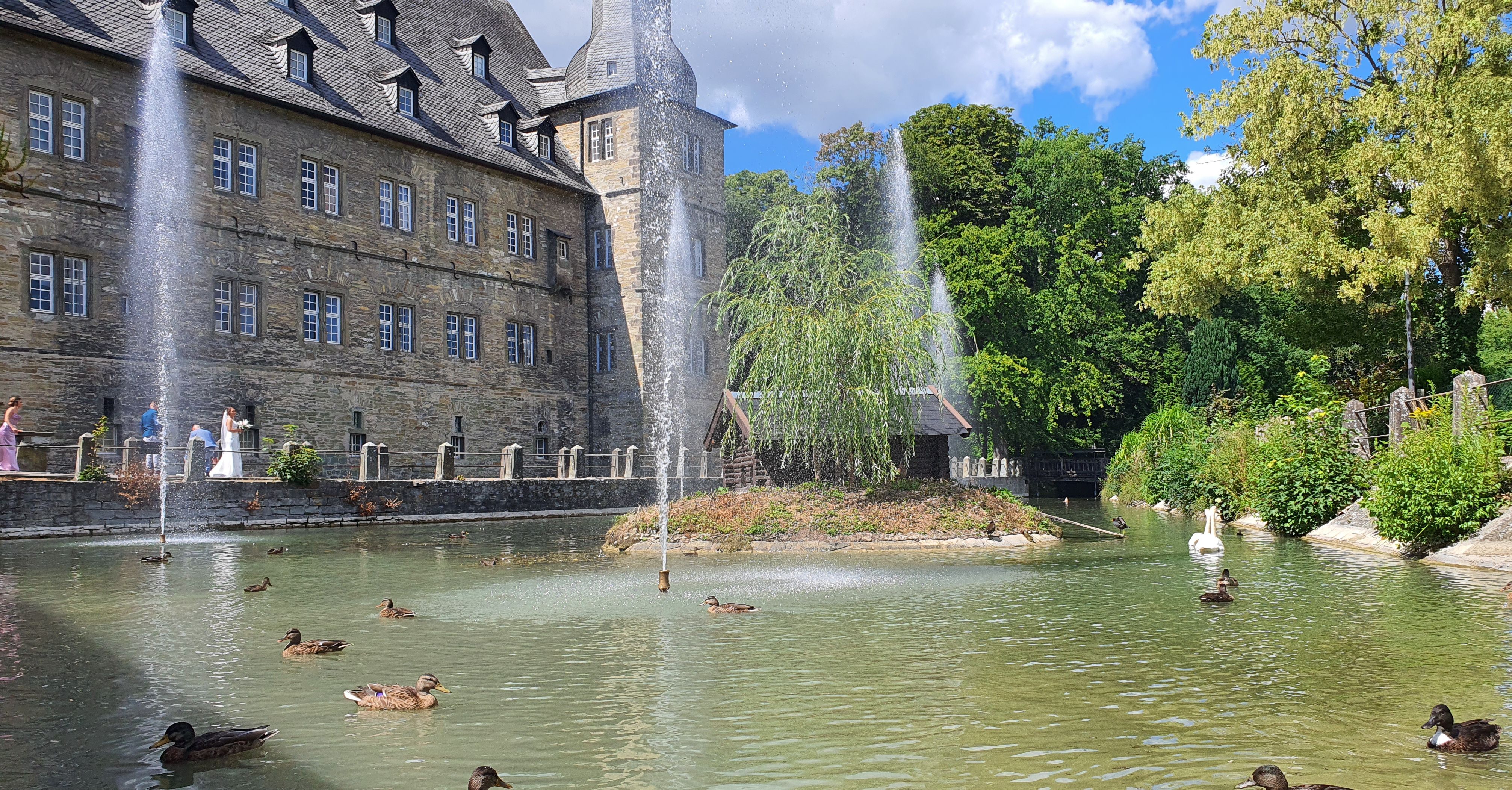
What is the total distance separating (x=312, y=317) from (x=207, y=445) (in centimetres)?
731

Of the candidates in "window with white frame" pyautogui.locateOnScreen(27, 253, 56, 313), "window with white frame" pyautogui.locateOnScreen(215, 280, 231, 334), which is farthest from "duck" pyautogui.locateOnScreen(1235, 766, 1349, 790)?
"window with white frame" pyautogui.locateOnScreen(215, 280, 231, 334)

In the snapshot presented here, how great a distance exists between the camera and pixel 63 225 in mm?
29484

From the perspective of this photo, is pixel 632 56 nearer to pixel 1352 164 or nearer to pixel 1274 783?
pixel 1352 164

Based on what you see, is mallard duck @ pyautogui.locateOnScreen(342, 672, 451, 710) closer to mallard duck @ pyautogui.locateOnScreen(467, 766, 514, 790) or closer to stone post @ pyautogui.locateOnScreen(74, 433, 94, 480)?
mallard duck @ pyautogui.locateOnScreen(467, 766, 514, 790)

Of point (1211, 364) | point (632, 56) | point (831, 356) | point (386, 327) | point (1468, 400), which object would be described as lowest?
point (1468, 400)

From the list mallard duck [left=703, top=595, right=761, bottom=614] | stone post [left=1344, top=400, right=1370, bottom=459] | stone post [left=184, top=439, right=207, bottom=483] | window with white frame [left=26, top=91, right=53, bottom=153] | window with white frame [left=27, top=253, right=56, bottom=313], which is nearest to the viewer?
mallard duck [left=703, top=595, right=761, bottom=614]

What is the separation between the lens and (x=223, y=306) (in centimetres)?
3344

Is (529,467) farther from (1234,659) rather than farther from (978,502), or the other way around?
(1234,659)

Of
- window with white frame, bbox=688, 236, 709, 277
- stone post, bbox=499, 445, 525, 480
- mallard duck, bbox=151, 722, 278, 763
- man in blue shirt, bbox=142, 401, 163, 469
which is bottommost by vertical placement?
mallard duck, bbox=151, 722, 278, 763

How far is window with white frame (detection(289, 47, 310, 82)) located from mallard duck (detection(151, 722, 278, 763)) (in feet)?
109

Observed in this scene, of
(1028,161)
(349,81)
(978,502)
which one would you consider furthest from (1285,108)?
(349,81)

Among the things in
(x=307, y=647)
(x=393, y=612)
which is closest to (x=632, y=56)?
(x=393, y=612)

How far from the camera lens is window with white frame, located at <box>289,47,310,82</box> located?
35.8 meters

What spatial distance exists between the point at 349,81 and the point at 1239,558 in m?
31.4
